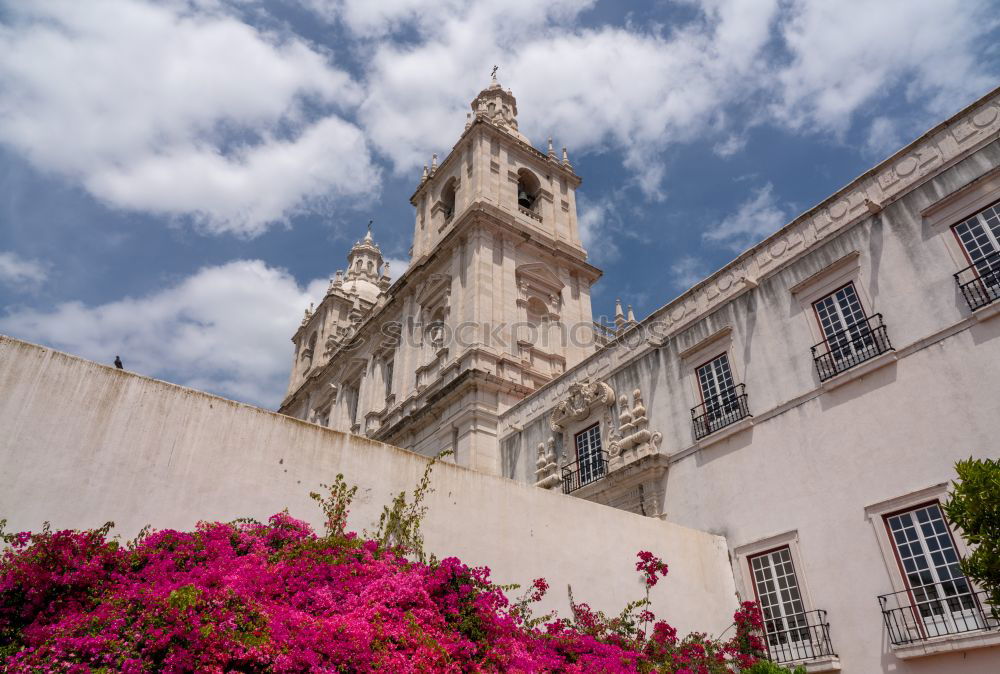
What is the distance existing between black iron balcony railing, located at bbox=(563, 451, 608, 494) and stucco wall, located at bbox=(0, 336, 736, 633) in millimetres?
3786

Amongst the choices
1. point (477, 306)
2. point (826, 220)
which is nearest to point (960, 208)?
point (826, 220)

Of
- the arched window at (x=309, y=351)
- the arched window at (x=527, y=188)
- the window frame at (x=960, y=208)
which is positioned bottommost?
the window frame at (x=960, y=208)

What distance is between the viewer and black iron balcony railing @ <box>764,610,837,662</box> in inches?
406

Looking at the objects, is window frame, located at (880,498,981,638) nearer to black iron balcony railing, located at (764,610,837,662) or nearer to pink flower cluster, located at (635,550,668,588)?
black iron balcony railing, located at (764,610,837,662)

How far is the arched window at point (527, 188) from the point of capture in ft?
98.2

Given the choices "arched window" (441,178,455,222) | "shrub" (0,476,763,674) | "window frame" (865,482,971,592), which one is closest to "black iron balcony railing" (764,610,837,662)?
"window frame" (865,482,971,592)

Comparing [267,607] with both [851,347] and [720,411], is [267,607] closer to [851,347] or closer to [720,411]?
[720,411]

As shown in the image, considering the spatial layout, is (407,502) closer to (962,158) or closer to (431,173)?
(962,158)

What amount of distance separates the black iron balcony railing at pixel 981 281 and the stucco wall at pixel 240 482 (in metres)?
6.22

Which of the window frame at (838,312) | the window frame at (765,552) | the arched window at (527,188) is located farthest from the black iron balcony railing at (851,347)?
the arched window at (527,188)

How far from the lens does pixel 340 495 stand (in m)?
9.23

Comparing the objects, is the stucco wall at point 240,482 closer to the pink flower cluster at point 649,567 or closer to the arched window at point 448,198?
the pink flower cluster at point 649,567

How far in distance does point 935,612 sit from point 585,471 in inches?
312

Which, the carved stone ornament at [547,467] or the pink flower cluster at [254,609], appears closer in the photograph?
the pink flower cluster at [254,609]
